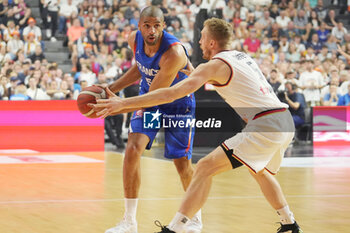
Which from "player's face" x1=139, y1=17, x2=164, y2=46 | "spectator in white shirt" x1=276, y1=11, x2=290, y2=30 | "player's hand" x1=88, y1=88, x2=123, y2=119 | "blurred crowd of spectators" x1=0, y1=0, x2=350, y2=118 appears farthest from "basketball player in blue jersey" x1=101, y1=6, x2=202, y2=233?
"spectator in white shirt" x1=276, y1=11, x2=290, y2=30

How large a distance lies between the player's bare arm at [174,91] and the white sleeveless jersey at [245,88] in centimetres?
7

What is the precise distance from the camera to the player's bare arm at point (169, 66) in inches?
225

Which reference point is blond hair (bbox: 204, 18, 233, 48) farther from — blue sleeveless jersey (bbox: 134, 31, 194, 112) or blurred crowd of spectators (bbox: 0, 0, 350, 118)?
blurred crowd of spectators (bbox: 0, 0, 350, 118)

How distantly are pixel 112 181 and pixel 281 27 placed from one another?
12.6 m

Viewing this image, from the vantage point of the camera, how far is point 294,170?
10.9 m

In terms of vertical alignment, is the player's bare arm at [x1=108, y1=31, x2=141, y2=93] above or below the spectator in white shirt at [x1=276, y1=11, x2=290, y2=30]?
above

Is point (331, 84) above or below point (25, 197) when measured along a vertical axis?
below

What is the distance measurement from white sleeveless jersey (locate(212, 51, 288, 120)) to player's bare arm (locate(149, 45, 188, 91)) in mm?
798

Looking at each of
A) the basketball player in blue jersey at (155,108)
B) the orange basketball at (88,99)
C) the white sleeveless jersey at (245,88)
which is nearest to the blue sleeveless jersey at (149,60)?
the basketball player in blue jersey at (155,108)

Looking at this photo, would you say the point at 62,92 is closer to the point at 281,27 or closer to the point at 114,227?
the point at 281,27

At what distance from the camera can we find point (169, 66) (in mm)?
5781

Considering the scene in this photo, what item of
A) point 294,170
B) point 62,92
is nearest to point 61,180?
point 294,170

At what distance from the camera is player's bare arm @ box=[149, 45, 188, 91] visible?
5707 mm

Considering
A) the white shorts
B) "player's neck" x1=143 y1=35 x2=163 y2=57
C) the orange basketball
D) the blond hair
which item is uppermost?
the blond hair
